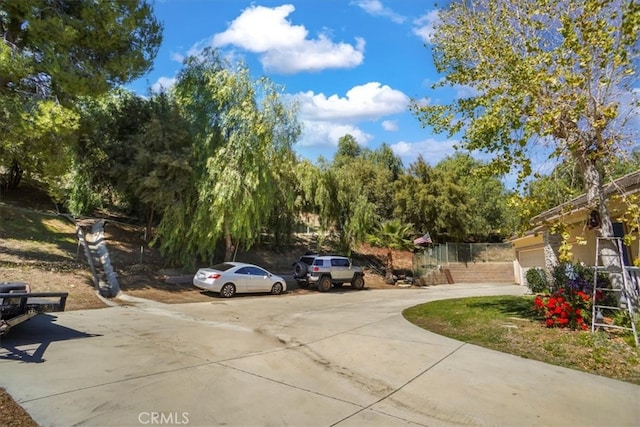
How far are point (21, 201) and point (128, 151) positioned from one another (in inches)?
374

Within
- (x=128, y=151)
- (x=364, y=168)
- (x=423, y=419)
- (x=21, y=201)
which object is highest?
(x=364, y=168)

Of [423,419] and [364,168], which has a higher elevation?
[364,168]

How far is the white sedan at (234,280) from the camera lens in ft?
55.0

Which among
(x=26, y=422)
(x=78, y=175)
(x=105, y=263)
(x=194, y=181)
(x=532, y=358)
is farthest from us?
(x=78, y=175)

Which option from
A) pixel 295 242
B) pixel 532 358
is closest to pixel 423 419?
pixel 532 358

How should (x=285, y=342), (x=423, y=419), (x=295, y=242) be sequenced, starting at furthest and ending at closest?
(x=295, y=242) < (x=285, y=342) < (x=423, y=419)

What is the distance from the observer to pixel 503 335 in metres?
8.70

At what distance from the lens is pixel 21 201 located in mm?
23359

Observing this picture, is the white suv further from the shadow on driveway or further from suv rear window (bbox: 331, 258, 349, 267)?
the shadow on driveway

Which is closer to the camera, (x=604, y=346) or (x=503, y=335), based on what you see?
(x=604, y=346)

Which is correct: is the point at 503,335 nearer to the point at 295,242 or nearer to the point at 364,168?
the point at 295,242

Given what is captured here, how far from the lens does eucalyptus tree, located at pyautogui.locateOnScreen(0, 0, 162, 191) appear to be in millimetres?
12570

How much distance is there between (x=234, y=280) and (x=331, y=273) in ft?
20.7

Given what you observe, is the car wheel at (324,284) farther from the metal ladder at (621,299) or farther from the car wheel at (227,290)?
the metal ladder at (621,299)
